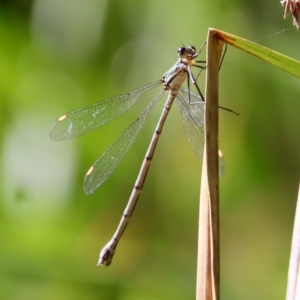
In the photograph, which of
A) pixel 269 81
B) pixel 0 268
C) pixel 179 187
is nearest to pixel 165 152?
pixel 179 187

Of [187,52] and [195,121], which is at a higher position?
[187,52]

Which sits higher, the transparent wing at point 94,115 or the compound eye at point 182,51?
the compound eye at point 182,51

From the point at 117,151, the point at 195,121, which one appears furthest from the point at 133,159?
the point at 195,121

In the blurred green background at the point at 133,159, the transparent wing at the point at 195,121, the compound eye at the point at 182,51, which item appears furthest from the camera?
the blurred green background at the point at 133,159

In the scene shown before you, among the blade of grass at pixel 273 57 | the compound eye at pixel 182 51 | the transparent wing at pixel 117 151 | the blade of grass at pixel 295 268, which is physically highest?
the compound eye at pixel 182 51

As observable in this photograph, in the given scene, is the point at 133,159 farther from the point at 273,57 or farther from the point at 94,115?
the point at 273,57

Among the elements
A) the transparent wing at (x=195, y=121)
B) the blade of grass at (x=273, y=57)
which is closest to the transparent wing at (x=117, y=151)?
the transparent wing at (x=195, y=121)

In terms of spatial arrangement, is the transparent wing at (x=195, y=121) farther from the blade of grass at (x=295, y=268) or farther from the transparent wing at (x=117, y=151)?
the blade of grass at (x=295, y=268)
